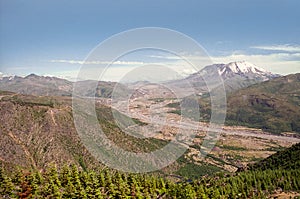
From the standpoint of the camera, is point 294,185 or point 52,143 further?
point 52,143

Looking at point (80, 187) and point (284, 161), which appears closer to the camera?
point (80, 187)

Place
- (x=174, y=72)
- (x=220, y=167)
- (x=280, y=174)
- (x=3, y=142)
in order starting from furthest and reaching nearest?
(x=220, y=167), (x=3, y=142), (x=280, y=174), (x=174, y=72)

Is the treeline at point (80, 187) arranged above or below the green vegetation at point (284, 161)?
above

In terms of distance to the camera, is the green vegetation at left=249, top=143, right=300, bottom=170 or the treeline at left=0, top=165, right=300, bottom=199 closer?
the treeline at left=0, top=165, right=300, bottom=199

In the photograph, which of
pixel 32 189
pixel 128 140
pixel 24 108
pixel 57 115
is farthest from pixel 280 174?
pixel 24 108

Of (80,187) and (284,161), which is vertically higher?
(80,187)

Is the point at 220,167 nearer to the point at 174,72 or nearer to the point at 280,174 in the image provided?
the point at 280,174

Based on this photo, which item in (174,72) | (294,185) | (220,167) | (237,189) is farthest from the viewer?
(220,167)

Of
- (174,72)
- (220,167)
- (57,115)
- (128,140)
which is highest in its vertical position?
(174,72)

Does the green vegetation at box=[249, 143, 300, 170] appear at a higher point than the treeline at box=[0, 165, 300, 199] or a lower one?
lower

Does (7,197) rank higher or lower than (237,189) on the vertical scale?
higher

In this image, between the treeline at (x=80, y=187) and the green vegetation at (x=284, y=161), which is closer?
the treeline at (x=80, y=187)
